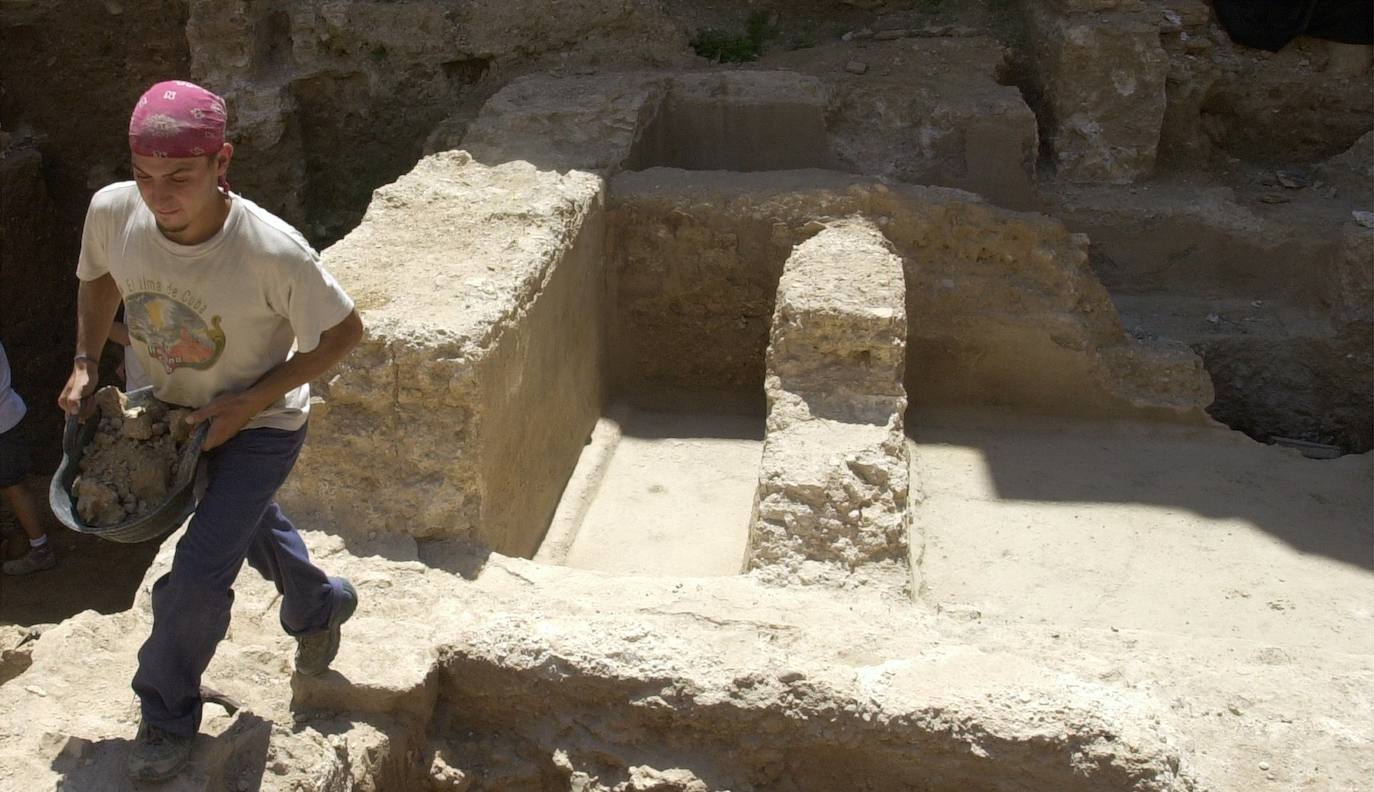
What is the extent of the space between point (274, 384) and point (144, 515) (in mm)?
371

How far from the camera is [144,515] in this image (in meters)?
2.74

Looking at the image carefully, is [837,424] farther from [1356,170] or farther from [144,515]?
[1356,170]

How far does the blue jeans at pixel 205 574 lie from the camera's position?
2.79 meters

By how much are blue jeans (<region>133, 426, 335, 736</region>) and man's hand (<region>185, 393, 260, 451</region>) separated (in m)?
0.09

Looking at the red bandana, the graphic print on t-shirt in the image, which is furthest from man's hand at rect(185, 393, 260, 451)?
the red bandana

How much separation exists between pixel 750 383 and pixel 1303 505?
2.52m

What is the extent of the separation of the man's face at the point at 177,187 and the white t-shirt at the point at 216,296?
7 centimetres

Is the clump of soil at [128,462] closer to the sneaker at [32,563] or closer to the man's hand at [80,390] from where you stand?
the man's hand at [80,390]

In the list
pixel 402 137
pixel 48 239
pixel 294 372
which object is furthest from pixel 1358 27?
pixel 48 239

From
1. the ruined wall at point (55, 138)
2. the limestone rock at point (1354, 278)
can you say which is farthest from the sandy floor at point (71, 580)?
the limestone rock at point (1354, 278)

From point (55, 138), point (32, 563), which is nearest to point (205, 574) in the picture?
point (32, 563)

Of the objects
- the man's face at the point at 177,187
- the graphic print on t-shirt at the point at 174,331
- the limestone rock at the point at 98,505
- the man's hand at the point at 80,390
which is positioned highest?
the man's face at the point at 177,187

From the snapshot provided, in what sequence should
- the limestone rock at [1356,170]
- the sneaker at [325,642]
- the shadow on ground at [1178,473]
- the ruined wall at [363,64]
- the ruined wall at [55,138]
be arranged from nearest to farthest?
1. the sneaker at [325,642]
2. the shadow on ground at [1178,473]
3. the ruined wall at [363,64]
4. the limestone rock at [1356,170]
5. the ruined wall at [55,138]

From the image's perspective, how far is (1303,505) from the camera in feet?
18.4
